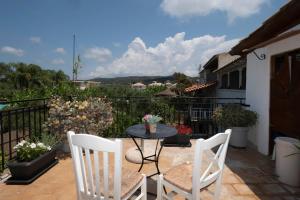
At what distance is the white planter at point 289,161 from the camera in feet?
10.1

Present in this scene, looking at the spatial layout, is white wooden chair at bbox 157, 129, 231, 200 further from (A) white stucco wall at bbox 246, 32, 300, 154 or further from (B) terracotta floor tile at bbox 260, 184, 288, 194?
(A) white stucco wall at bbox 246, 32, 300, 154

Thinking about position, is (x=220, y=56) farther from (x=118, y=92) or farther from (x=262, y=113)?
(x=262, y=113)

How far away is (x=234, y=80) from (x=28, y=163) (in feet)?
28.1

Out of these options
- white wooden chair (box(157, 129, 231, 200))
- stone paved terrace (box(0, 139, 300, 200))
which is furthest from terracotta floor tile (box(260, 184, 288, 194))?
white wooden chair (box(157, 129, 231, 200))

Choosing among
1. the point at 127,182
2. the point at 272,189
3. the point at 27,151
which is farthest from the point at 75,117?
the point at 272,189

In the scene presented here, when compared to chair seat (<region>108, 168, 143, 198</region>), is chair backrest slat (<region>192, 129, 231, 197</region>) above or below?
above

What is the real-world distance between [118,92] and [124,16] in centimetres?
929

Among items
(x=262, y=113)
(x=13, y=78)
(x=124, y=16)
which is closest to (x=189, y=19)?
(x=124, y=16)

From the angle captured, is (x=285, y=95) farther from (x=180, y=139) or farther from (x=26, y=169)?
(x=26, y=169)

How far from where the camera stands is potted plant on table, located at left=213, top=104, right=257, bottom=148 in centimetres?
484

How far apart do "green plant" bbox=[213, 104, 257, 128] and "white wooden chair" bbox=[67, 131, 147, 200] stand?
11.2ft

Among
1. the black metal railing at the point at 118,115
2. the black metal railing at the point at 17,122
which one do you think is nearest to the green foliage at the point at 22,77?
the black metal railing at the point at 118,115

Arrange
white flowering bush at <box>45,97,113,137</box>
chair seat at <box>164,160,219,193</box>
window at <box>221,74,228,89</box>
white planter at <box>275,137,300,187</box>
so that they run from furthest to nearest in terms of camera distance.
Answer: window at <box>221,74,228,89</box>, white flowering bush at <box>45,97,113,137</box>, white planter at <box>275,137,300,187</box>, chair seat at <box>164,160,219,193</box>

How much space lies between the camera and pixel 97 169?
1.74 metres
